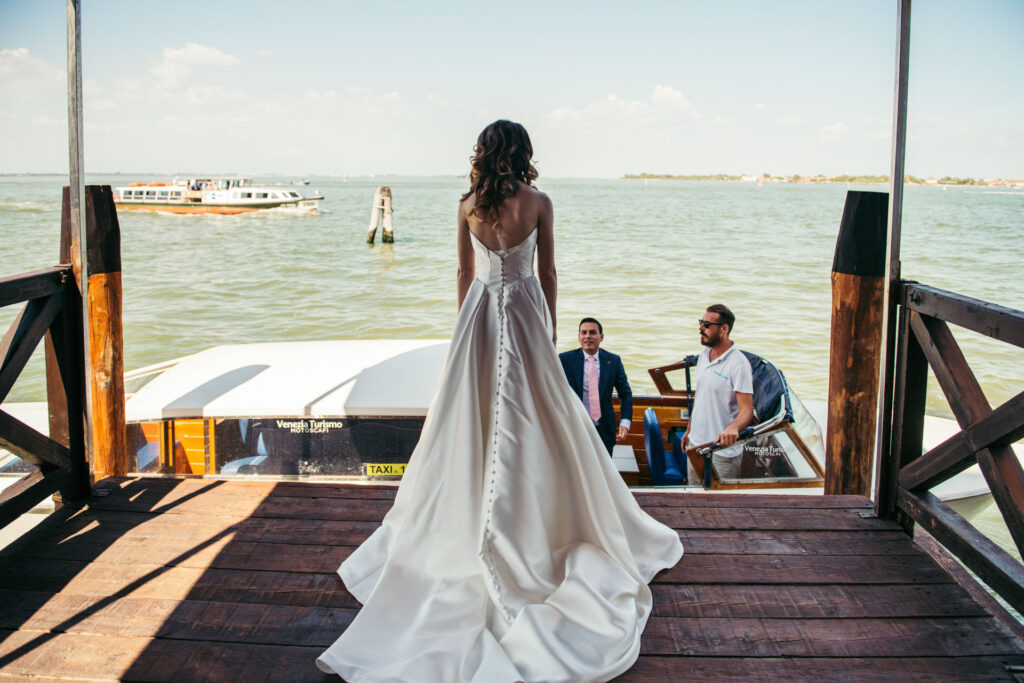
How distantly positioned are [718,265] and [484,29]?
14729mm

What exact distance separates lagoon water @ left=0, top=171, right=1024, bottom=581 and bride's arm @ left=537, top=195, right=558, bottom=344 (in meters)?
7.79

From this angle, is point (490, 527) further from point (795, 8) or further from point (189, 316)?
point (795, 8)

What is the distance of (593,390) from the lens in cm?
490

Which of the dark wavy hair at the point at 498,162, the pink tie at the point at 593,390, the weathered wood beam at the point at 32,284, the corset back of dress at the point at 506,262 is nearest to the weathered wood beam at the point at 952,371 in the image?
the corset back of dress at the point at 506,262

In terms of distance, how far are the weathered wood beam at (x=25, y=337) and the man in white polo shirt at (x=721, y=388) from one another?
3722 millimetres

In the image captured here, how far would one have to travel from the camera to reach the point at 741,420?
491 centimetres

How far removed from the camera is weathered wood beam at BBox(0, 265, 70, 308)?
2.83 meters

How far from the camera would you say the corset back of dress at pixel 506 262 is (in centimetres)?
269

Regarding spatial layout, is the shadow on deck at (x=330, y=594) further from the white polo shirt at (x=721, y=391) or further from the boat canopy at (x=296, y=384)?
the boat canopy at (x=296, y=384)

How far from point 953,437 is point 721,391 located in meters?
2.28

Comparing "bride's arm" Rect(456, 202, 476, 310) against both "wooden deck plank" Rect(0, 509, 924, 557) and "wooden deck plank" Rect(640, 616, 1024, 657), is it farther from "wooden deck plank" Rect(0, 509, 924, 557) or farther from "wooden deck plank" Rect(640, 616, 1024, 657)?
"wooden deck plank" Rect(640, 616, 1024, 657)

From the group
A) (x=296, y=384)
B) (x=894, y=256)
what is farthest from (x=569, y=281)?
(x=894, y=256)

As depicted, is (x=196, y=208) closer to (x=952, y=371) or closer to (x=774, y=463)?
(x=774, y=463)

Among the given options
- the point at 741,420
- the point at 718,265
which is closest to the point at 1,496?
the point at 741,420
